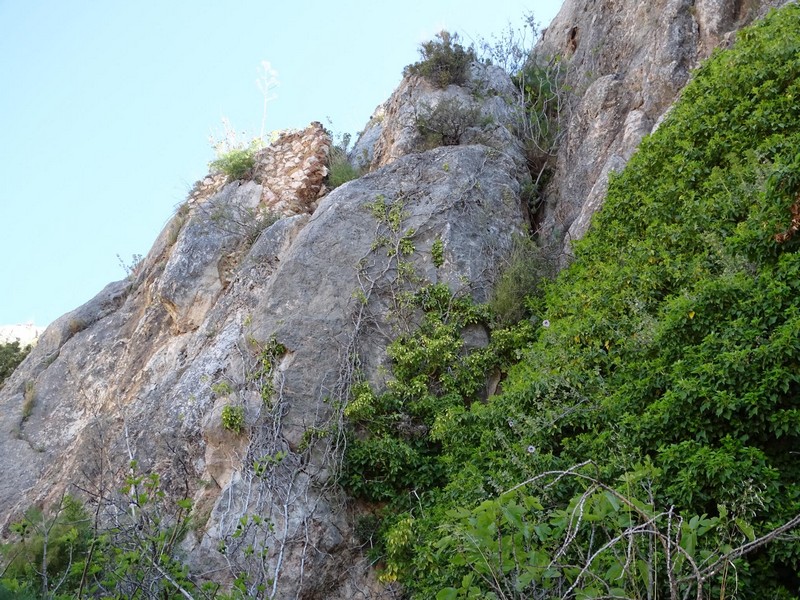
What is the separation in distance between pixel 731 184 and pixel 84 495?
9.27 m

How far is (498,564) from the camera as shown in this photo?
138 inches

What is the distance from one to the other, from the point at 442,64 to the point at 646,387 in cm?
952

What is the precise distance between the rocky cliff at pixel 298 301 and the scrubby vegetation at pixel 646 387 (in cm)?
66

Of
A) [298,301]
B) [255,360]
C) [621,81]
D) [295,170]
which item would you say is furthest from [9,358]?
[621,81]

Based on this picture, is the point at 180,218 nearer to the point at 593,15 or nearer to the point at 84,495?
the point at 84,495

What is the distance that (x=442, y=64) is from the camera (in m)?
14.5

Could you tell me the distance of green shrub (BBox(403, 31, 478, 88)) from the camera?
1439cm

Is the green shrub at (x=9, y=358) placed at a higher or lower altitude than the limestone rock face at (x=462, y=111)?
higher

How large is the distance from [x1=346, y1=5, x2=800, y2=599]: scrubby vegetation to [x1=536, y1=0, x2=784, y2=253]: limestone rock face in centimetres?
158

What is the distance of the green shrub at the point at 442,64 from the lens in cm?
1439

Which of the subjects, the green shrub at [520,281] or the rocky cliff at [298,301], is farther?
the green shrub at [520,281]

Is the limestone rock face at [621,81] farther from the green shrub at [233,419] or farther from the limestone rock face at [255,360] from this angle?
the green shrub at [233,419]

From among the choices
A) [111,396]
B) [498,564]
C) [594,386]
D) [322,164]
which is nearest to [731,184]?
[594,386]

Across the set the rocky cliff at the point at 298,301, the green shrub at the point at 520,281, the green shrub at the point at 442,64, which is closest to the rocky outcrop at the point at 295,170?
the rocky cliff at the point at 298,301
